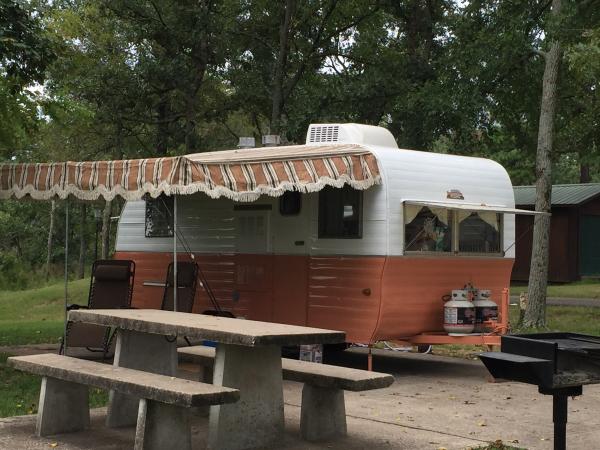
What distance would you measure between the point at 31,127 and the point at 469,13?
29.9 feet

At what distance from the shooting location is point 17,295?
26078 millimetres

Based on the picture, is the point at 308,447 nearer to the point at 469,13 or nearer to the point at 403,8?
the point at 469,13

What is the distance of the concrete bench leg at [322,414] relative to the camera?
6926 millimetres

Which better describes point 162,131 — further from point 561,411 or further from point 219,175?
point 561,411

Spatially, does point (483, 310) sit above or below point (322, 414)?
above

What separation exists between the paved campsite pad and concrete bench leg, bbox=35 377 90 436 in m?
0.10

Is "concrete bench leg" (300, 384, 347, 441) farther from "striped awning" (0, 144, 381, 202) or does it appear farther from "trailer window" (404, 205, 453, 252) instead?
"trailer window" (404, 205, 453, 252)

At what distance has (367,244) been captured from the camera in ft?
33.2

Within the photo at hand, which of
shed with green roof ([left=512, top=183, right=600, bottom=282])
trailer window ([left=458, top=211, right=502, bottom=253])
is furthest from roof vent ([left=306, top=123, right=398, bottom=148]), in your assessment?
shed with green roof ([left=512, top=183, right=600, bottom=282])

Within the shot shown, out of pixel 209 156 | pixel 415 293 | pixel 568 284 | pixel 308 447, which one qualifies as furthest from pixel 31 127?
pixel 568 284

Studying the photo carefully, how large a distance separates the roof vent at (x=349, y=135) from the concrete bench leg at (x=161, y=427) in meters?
5.54

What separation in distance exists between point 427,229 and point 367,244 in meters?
0.83

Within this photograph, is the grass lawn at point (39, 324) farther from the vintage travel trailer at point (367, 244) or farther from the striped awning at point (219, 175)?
the vintage travel trailer at point (367, 244)

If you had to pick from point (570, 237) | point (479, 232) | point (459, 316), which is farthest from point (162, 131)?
point (459, 316)
